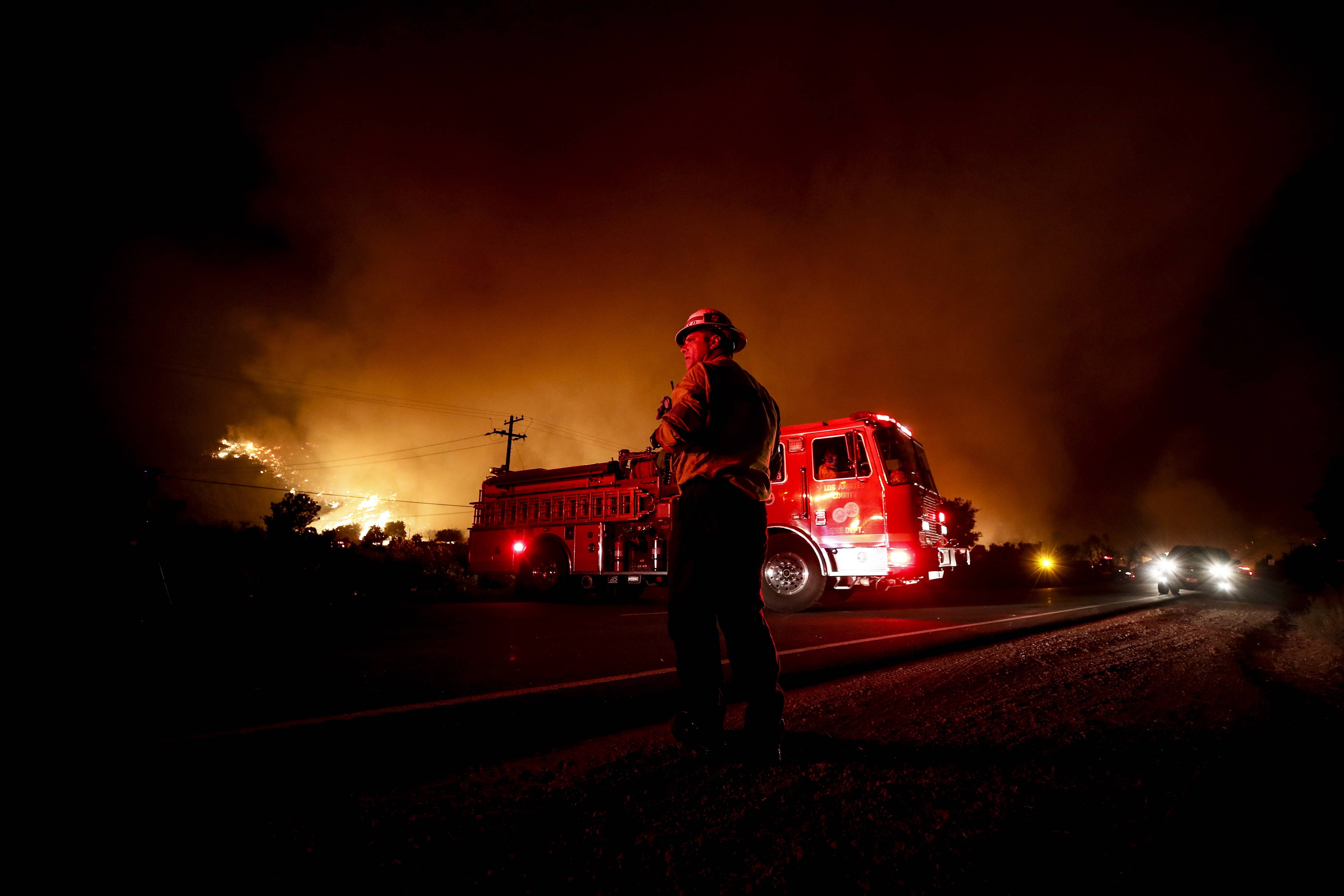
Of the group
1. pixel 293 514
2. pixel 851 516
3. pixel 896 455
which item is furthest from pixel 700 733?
pixel 293 514

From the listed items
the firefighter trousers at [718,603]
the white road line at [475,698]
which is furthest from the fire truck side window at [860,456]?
the firefighter trousers at [718,603]

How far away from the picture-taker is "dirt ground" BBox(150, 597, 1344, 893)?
1135mm

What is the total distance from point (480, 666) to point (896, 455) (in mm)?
7498

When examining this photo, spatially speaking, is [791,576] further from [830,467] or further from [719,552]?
[719,552]

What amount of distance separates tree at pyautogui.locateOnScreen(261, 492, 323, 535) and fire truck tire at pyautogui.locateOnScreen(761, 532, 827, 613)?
45.6 ft

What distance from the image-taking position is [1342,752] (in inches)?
70.8

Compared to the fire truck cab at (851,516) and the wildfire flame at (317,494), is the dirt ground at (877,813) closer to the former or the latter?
the fire truck cab at (851,516)

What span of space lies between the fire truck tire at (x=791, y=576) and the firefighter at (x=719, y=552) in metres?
7.33

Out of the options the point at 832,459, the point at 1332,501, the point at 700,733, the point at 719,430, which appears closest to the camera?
the point at 700,733

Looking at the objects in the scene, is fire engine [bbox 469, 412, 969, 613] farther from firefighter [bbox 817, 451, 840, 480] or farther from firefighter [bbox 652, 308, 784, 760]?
firefighter [bbox 652, 308, 784, 760]

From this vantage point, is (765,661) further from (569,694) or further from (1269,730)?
(1269,730)

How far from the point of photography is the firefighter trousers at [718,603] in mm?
1979

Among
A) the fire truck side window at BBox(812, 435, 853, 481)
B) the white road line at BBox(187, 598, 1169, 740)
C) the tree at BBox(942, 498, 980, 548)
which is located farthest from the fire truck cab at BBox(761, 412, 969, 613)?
the tree at BBox(942, 498, 980, 548)

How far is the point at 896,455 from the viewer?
9.24 meters
